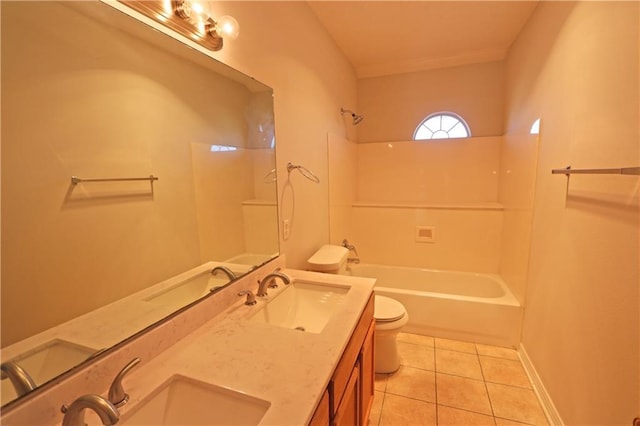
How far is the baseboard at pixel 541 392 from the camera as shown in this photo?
162 centimetres

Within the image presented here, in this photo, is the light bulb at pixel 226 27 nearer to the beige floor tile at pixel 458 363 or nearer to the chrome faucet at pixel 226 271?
the chrome faucet at pixel 226 271

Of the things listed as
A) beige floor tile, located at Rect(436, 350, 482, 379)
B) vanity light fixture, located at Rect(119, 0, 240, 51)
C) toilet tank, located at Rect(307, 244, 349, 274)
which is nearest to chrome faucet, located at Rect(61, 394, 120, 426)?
vanity light fixture, located at Rect(119, 0, 240, 51)

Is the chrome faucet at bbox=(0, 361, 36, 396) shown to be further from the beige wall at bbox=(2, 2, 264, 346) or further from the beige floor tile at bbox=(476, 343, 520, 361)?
the beige floor tile at bbox=(476, 343, 520, 361)

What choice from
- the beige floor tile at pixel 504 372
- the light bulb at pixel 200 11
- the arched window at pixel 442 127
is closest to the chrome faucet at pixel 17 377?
the light bulb at pixel 200 11

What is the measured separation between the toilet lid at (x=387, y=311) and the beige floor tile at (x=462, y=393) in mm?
523

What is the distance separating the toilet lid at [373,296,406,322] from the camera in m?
2.00

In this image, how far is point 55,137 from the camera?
705 millimetres

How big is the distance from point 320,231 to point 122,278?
165cm

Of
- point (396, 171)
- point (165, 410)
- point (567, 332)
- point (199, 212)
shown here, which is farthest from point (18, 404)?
point (396, 171)

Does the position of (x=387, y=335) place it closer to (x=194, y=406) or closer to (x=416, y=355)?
(x=416, y=355)

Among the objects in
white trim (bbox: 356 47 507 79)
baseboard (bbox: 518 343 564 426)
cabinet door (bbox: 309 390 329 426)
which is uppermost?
white trim (bbox: 356 47 507 79)

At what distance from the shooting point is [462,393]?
188cm

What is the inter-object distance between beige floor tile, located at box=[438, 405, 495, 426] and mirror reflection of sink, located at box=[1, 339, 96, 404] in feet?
5.99

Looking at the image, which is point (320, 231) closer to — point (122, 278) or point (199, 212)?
point (199, 212)
